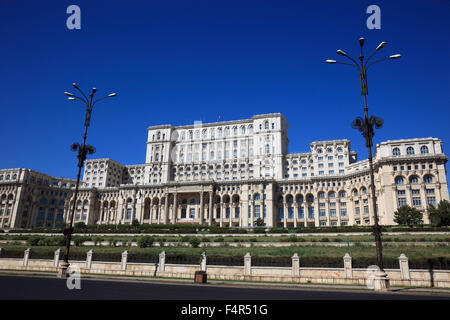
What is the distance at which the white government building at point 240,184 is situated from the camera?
7925 centimetres

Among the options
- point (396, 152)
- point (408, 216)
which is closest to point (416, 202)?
point (396, 152)

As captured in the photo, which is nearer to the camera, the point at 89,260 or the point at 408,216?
the point at 89,260

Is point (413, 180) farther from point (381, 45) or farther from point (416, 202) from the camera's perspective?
point (381, 45)

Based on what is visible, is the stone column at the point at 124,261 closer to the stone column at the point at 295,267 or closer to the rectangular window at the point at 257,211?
the stone column at the point at 295,267

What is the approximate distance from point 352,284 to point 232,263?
10404mm

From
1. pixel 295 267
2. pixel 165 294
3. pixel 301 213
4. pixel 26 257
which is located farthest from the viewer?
pixel 301 213

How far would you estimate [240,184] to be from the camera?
98.6 m

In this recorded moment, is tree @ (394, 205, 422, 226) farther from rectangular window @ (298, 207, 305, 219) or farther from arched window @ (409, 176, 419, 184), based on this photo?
rectangular window @ (298, 207, 305, 219)

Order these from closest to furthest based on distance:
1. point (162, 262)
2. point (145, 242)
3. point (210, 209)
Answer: point (162, 262), point (145, 242), point (210, 209)

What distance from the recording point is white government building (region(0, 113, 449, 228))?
79250 millimetres

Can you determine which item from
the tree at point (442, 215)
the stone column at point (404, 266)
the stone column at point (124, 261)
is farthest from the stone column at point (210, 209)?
the stone column at point (404, 266)
